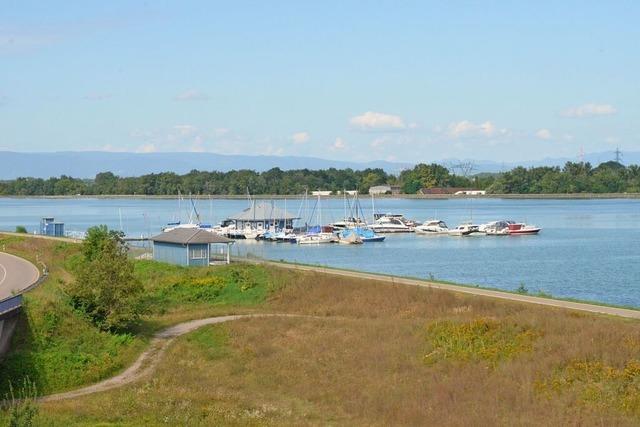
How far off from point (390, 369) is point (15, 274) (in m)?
29.4

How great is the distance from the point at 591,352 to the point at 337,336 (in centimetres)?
1106

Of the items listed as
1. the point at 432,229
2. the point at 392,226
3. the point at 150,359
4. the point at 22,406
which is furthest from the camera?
the point at 392,226

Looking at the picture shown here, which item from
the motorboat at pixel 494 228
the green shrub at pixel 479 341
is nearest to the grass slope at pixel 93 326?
the green shrub at pixel 479 341

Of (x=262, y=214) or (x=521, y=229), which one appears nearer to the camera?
(x=521, y=229)

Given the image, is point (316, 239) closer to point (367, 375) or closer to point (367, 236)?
point (367, 236)

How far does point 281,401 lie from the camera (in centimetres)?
3008

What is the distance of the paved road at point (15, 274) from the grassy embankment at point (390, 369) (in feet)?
14.6

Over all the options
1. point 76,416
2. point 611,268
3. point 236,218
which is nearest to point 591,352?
point 76,416

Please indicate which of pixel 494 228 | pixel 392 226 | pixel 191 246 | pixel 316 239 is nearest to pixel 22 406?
pixel 191 246

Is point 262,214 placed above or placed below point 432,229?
above

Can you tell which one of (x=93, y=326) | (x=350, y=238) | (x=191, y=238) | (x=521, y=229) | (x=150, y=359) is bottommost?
(x=350, y=238)

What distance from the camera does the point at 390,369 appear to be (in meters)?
32.8

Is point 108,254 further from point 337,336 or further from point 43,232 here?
point 43,232

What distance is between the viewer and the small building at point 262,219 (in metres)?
124
